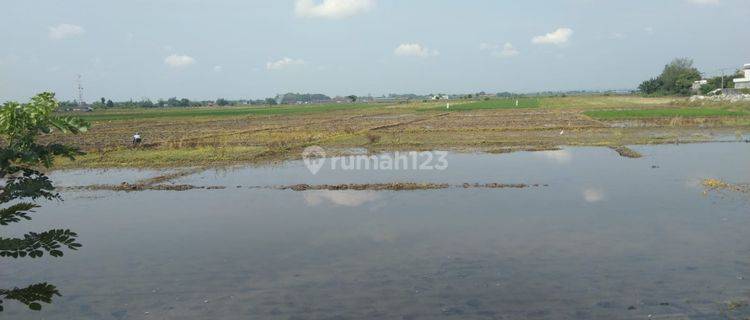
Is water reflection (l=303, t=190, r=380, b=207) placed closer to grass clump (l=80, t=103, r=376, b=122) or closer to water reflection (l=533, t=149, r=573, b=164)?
water reflection (l=533, t=149, r=573, b=164)

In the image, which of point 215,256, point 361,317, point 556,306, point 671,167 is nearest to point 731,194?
point 671,167

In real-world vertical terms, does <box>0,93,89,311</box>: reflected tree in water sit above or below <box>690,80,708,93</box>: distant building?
below

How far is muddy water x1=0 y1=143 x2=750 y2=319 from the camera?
6684 mm

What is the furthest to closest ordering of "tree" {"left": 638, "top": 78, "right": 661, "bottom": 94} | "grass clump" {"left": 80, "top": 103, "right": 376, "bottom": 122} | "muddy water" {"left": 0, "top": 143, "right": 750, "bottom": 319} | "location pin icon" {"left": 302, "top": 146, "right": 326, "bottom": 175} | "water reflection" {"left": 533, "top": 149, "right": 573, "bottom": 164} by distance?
"tree" {"left": 638, "top": 78, "right": 661, "bottom": 94}, "grass clump" {"left": 80, "top": 103, "right": 376, "bottom": 122}, "water reflection" {"left": 533, "top": 149, "right": 573, "bottom": 164}, "location pin icon" {"left": 302, "top": 146, "right": 326, "bottom": 175}, "muddy water" {"left": 0, "top": 143, "right": 750, "bottom": 319}

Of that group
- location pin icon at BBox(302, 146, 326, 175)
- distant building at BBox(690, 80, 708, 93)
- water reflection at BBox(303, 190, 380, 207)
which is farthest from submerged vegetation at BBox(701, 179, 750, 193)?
distant building at BBox(690, 80, 708, 93)

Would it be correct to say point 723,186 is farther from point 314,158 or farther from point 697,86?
point 697,86

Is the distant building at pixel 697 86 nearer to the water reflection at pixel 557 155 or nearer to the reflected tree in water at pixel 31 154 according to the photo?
the water reflection at pixel 557 155

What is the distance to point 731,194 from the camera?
40.3 ft

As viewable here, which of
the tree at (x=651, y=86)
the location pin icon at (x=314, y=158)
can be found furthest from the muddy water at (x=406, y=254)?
the tree at (x=651, y=86)

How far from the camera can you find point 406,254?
8.65 meters

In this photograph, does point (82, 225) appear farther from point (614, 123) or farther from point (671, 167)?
point (614, 123)

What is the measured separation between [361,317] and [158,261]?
3945mm

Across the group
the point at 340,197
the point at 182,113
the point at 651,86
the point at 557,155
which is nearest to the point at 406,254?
the point at 340,197

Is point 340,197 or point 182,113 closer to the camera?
point 340,197
